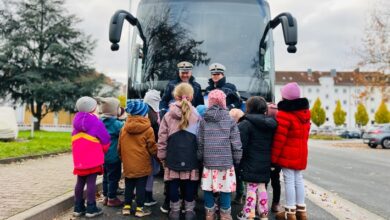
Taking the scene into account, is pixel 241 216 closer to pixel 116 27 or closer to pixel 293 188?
pixel 293 188

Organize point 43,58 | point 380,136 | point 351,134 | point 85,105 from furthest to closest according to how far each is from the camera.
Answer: point 351,134 < point 43,58 < point 380,136 < point 85,105

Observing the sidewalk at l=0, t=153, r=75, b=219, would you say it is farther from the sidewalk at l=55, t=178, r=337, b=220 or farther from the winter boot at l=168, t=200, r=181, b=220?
the winter boot at l=168, t=200, r=181, b=220

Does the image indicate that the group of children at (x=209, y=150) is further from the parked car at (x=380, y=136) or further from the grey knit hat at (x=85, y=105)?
the parked car at (x=380, y=136)

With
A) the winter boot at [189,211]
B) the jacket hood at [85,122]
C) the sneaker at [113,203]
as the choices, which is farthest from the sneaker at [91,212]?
the winter boot at [189,211]

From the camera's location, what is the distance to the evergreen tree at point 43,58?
1287 inches

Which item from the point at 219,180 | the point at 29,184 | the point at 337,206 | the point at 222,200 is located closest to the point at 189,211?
the point at 222,200

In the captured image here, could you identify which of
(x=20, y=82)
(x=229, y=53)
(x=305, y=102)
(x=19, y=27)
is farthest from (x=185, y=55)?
(x=19, y=27)

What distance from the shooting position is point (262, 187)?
5.30 meters

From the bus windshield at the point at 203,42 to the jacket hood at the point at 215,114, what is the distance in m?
1.58

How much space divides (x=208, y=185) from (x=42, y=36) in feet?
108

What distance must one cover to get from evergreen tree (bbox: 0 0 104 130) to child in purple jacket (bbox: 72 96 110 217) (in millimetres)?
28238

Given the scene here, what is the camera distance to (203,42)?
7.00 metres

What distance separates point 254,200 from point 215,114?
1.23m

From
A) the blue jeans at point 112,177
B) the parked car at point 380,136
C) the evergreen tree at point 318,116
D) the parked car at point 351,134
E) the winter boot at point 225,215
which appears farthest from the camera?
the evergreen tree at point 318,116
